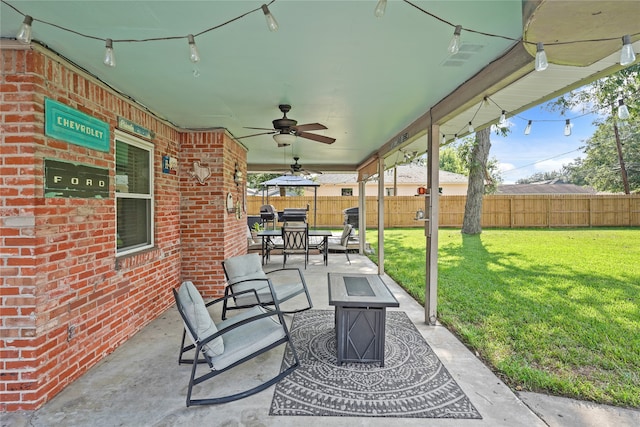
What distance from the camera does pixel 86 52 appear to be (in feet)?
7.78

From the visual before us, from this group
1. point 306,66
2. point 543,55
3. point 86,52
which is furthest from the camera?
point 306,66

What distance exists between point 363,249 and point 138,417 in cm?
763

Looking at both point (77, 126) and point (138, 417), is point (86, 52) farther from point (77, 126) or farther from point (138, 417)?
→ point (138, 417)

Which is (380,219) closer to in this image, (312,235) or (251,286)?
(312,235)

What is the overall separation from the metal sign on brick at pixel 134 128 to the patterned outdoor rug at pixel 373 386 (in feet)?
10.0

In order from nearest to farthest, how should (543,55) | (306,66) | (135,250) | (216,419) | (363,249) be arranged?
(543,55) < (216,419) < (306,66) < (135,250) < (363,249)

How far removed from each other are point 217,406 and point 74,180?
2.24 metres

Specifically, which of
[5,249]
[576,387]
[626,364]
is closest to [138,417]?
[5,249]

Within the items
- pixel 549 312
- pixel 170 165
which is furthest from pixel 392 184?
pixel 170 165

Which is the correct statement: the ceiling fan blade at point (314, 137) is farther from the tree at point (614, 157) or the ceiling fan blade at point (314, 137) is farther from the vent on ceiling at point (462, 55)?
the tree at point (614, 157)

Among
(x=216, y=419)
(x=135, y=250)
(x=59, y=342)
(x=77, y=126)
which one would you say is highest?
(x=77, y=126)

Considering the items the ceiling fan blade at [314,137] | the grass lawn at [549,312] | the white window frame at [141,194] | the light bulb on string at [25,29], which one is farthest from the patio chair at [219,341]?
the ceiling fan blade at [314,137]

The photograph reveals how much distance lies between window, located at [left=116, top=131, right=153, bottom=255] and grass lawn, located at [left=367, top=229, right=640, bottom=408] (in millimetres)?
4083

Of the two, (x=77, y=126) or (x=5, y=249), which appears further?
(x=77, y=126)
